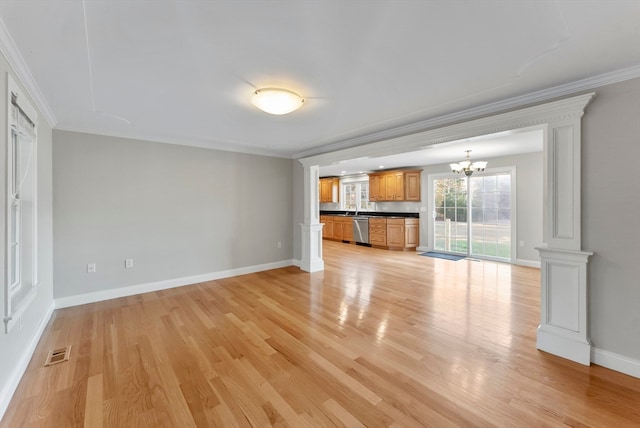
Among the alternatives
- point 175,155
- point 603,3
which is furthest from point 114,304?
point 603,3

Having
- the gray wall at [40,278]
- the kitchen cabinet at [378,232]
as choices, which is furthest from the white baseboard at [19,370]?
the kitchen cabinet at [378,232]

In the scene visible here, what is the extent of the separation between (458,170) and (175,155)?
17.6ft

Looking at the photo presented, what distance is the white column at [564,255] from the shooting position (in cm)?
225

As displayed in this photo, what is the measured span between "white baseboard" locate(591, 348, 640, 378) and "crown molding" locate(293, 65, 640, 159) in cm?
215

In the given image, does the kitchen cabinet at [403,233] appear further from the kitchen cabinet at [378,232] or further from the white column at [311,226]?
the white column at [311,226]

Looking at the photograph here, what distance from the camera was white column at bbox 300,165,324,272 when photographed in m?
5.22

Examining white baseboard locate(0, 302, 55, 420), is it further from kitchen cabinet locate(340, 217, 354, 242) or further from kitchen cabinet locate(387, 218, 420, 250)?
kitchen cabinet locate(340, 217, 354, 242)

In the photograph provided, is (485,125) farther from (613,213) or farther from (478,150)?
(478,150)

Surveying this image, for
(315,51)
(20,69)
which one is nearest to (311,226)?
(315,51)

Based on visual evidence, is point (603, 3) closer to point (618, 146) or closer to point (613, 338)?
point (618, 146)

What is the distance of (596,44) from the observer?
175cm

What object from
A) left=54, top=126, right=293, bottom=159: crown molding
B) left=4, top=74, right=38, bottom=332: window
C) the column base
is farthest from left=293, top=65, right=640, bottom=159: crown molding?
left=4, top=74, right=38, bottom=332: window

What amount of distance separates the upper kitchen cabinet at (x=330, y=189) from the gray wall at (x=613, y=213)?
7.65 m

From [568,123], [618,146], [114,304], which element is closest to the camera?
[618,146]
